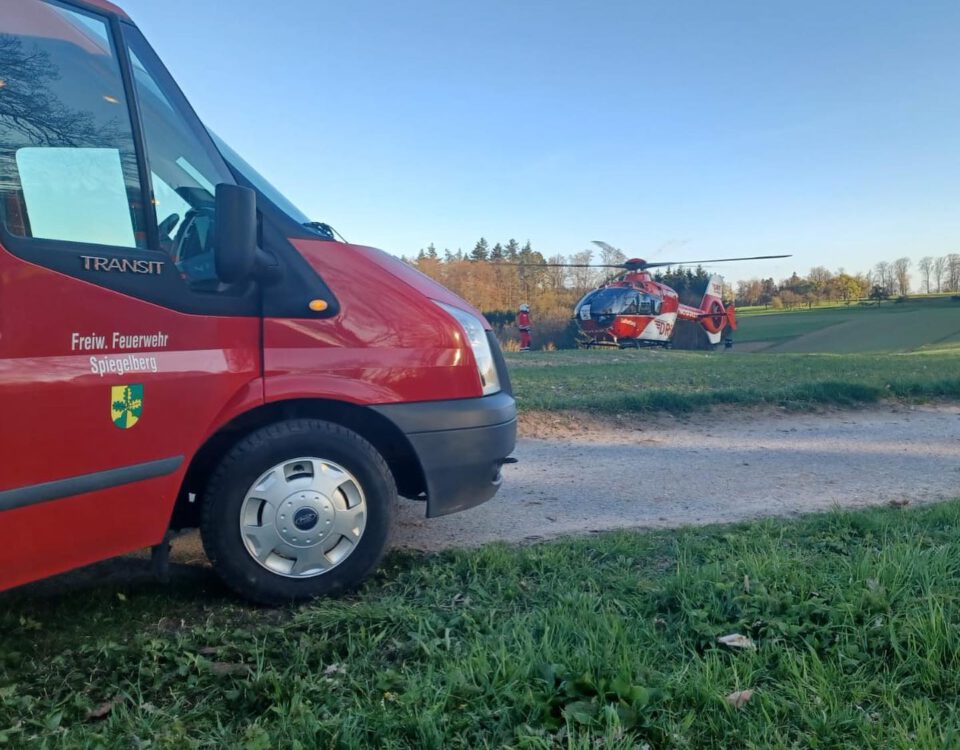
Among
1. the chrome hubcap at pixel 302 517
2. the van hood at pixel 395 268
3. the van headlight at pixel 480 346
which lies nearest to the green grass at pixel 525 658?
the chrome hubcap at pixel 302 517

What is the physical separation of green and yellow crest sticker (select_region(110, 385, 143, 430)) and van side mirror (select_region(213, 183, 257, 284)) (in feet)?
2.04

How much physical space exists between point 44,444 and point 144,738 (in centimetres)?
115

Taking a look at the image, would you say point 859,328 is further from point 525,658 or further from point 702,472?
point 525,658

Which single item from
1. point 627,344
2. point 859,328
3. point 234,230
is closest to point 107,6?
point 234,230

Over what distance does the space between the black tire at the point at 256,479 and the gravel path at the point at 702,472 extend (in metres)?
0.81

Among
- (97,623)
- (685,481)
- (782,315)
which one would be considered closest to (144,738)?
(97,623)

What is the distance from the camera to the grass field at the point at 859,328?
34.2 metres

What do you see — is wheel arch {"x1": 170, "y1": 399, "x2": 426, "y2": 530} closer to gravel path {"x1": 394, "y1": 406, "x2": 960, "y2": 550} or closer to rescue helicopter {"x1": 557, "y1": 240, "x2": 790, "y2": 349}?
gravel path {"x1": 394, "y1": 406, "x2": 960, "y2": 550}

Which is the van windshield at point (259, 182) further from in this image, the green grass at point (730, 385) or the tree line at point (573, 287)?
the tree line at point (573, 287)

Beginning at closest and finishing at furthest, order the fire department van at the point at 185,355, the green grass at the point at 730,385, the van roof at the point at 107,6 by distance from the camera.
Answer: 1. the fire department van at the point at 185,355
2. the van roof at the point at 107,6
3. the green grass at the point at 730,385

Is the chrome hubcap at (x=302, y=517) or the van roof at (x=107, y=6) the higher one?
the van roof at (x=107, y=6)

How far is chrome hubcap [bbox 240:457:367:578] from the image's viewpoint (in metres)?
2.97

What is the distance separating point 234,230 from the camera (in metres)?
2.77

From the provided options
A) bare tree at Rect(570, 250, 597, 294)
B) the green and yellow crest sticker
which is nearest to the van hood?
the green and yellow crest sticker
